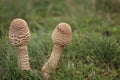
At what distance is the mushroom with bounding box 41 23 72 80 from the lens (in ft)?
9.20

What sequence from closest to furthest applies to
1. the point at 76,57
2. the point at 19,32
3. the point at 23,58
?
→ the point at 19,32, the point at 23,58, the point at 76,57

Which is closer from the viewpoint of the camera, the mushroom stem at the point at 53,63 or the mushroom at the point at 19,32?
the mushroom at the point at 19,32

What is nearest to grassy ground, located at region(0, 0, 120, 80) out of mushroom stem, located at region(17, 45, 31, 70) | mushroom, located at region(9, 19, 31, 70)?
mushroom stem, located at region(17, 45, 31, 70)

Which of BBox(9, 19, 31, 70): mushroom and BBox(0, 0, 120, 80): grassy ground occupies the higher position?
BBox(9, 19, 31, 70): mushroom

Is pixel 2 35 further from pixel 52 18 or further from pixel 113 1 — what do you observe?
pixel 113 1

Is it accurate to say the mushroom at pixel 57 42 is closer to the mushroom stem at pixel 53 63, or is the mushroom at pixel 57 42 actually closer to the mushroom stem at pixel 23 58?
the mushroom stem at pixel 53 63

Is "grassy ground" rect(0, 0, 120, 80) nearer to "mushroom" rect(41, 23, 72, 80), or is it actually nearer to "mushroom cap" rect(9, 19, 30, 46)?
"mushroom" rect(41, 23, 72, 80)

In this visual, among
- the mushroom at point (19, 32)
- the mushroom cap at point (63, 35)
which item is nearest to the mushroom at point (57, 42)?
the mushroom cap at point (63, 35)

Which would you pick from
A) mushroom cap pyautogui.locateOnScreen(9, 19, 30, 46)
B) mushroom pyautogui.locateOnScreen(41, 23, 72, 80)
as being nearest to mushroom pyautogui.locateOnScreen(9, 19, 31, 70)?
mushroom cap pyautogui.locateOnScreen(9, 19, 30, 46)

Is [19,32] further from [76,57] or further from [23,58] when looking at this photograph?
[76,57]

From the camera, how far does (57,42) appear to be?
2.85 metres

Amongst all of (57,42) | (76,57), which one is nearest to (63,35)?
(57,42)

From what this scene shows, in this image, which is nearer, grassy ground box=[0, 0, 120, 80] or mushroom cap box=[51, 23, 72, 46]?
mushroom cap box=[51, 23, 72, 46]

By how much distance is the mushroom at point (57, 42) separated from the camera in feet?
9.20
